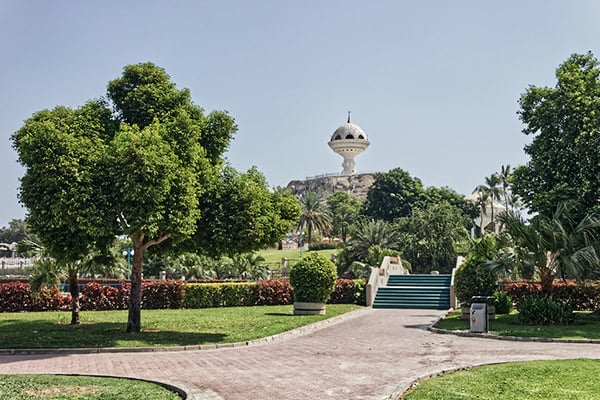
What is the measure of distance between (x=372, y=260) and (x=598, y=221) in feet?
70.7

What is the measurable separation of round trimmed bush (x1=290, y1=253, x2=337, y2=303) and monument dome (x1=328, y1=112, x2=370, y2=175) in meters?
119

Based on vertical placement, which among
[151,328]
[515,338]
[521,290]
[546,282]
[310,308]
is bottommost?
[151,328]

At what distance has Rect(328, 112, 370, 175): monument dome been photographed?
14188 centimetres

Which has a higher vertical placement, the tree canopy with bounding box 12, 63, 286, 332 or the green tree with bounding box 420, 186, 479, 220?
the green tree with bounding box 420, 186, 479, 220

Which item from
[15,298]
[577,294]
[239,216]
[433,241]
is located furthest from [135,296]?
[433,241]

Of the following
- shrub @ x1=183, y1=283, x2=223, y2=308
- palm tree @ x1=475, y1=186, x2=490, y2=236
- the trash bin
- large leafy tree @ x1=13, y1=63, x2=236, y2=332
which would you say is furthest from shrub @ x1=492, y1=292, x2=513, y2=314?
palm tree @ x1=475, y1=186, x2=490, y2=236

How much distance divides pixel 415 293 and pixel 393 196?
187ft

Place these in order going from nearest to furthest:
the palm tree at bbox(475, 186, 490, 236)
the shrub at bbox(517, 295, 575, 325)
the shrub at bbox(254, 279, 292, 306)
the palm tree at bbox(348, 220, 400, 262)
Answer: the shrub at bbox(517, 295, 575, 325) → the shrub at bbox(254, 279, 292, 306) → the palm tree at bbox(348, 220, 400, 262) → the palm tree at bbox(475, 186, 490, 236)

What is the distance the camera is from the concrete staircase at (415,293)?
29.3 meters

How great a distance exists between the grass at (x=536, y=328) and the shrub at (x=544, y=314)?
26 centimetres

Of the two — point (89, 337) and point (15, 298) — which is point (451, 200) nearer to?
point (15, 298)

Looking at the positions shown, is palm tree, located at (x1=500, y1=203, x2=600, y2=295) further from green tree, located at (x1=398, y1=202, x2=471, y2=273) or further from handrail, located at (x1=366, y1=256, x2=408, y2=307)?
green tree, located at (x1=398, y1=202, x2=471, y2=273)

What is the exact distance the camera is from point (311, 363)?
500 inches

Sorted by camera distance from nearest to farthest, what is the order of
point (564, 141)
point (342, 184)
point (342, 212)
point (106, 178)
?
point (106, 178) < point (564, 141) < point (342, 212) < point (342, 184)
